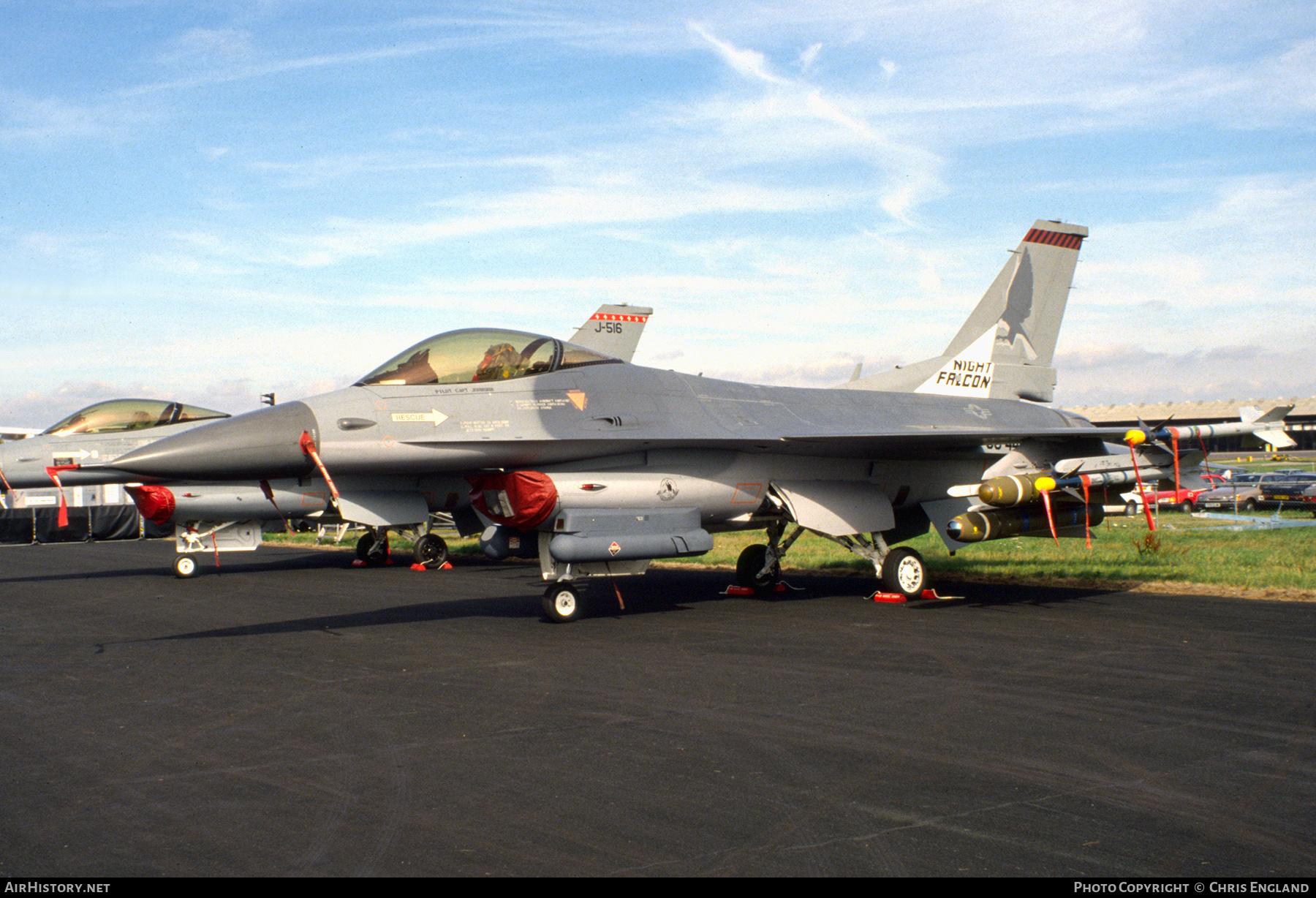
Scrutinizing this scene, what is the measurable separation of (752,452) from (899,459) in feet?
7.75

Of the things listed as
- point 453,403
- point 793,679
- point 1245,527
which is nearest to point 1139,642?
point 793,679

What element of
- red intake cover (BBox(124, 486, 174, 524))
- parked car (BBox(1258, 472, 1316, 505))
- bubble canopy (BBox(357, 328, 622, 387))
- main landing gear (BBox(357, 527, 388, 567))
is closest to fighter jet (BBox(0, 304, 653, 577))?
red intake cover (BBox(124, 486, 174, 524))

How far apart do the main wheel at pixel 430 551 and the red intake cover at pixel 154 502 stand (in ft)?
15.2

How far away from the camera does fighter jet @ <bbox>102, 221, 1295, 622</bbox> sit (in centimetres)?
941

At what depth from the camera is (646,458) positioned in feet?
35.3

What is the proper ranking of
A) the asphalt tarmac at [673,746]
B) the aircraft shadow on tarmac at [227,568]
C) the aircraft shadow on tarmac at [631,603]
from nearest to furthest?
the asphalt tarmac at [673,746] < the aircraft shadow on tarmac at [631,603] < the aircraft shadow on tarmac at [227,568]

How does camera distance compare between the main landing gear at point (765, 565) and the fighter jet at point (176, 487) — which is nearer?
the main landing gear at point (765, 565)

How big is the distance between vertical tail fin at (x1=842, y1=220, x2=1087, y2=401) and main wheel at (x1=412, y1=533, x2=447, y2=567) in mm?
9349

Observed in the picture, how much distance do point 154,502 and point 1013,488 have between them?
1405 centimetres

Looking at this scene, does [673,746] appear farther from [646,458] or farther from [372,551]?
[372,551]

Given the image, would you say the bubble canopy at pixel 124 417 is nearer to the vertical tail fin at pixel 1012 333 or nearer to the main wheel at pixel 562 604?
the main wheel at pixel 562 604

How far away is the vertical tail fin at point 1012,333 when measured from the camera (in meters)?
14.6

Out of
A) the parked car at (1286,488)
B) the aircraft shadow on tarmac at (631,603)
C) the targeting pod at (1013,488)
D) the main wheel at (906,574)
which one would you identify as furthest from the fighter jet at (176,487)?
the parked car at (1286,488)

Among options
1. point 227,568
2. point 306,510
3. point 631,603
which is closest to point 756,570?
point 631,603
